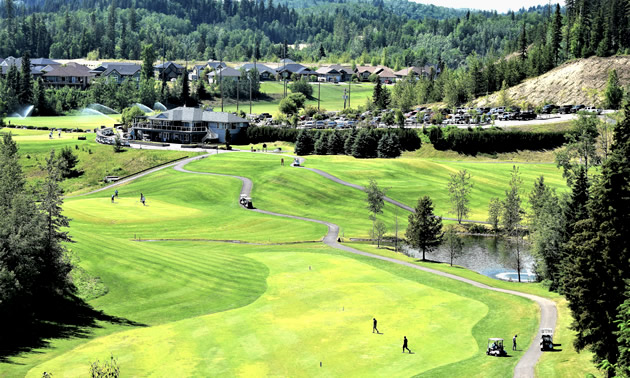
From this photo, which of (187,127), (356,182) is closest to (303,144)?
(187,127)

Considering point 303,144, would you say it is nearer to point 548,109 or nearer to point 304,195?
point 304,195

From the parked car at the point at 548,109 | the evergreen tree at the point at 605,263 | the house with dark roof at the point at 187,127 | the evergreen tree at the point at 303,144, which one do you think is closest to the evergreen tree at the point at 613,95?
the parked car at the point at 548,109

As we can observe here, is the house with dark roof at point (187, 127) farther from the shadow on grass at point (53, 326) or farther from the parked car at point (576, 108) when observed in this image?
the shadow on grass at point (53, 326)

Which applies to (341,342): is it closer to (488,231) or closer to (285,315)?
(285,315)

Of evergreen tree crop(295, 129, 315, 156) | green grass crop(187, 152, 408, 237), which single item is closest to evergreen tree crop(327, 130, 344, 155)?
evergreen tree crop(295, 129, 315, 156)

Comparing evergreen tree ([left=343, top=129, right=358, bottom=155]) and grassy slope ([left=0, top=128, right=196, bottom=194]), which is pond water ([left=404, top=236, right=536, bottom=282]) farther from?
grassy slope ([left=0, top=128, right=196, bottom=194])

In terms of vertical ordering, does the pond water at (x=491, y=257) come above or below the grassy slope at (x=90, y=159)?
below
